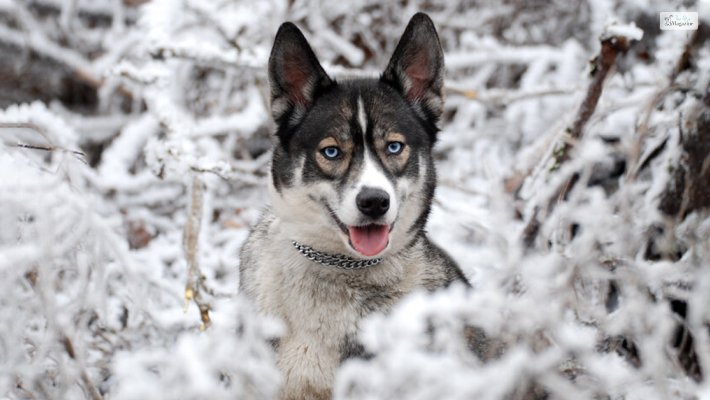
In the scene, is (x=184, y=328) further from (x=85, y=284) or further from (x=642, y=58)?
(x=642, y=58)

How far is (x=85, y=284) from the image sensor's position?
6.03 ft

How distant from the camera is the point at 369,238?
91.5 inches

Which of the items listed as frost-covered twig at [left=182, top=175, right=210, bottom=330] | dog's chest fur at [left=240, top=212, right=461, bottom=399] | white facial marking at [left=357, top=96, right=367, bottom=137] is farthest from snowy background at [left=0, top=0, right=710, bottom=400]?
white facial marking at [left=357, top=96, right=367, bottom=137]

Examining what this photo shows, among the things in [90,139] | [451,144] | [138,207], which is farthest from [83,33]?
[451,144]

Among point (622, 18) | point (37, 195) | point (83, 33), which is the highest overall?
point (37, 195)

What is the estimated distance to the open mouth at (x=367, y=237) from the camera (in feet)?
7.54

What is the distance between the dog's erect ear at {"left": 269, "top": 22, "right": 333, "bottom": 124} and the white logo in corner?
2.24 metres

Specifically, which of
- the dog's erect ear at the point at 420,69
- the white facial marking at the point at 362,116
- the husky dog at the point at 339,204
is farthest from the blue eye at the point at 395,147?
the dog's erect ear at the point at 420,69

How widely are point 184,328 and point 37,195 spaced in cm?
161

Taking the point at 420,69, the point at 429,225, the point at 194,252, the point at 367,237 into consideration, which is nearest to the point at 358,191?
the point at 367,237

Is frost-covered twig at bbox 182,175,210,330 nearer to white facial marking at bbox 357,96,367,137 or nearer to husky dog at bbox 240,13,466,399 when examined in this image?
husky dog at bbox 240,13,466,399

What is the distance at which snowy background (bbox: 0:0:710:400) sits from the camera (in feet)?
4.81

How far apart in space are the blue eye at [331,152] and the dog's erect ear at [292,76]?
0.96ft

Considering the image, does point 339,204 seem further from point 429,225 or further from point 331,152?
point 429,225
